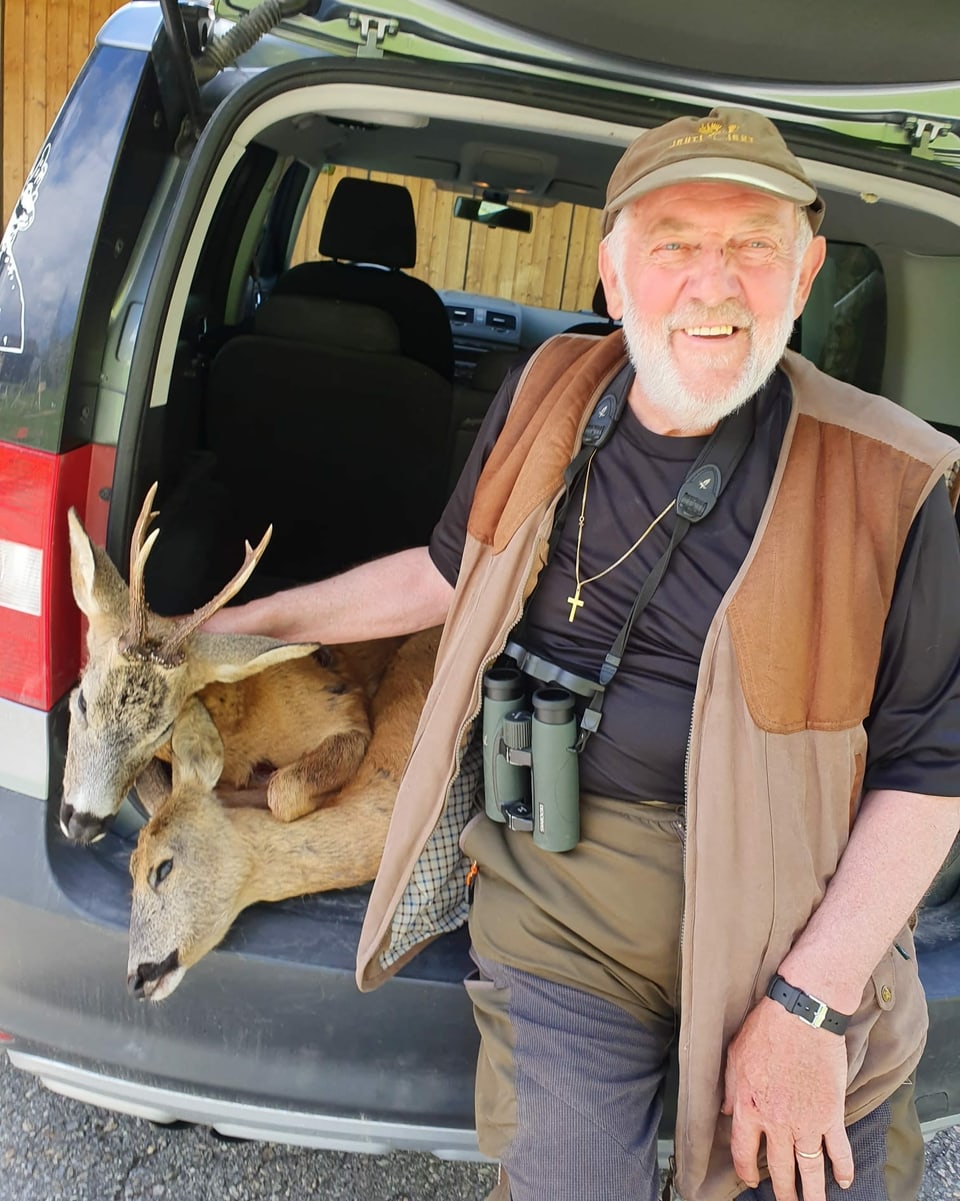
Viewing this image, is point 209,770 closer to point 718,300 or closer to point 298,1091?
point 298,1091

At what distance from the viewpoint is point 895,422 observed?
190 cm

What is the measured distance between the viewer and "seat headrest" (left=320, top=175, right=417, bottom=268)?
4887 millimetres

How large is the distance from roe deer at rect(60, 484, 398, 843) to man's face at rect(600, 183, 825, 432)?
0.88 meters

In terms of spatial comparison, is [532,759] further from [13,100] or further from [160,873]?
[13,100]

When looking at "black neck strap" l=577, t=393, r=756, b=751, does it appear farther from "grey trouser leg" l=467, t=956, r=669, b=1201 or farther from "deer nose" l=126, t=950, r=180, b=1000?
"deer nose" l=126, t=950, r=180, b=1000

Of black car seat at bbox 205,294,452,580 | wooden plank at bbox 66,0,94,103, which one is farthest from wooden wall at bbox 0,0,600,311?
black car seat at bbox 205,294,452,580

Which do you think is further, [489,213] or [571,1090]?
[489,213]

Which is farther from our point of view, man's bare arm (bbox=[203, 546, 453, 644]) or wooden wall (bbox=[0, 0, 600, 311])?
wooden wall (bbox=[0, 0, 600, 311])

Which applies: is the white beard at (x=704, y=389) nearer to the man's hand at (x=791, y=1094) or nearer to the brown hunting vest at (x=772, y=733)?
the brown hunting vest at (x=772, y=733)

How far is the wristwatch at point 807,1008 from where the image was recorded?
1.76 m

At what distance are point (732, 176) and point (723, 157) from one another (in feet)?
0.13

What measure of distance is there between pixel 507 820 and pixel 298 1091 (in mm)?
655

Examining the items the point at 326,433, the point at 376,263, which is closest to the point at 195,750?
the point at 326,433

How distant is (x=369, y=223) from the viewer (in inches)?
195
